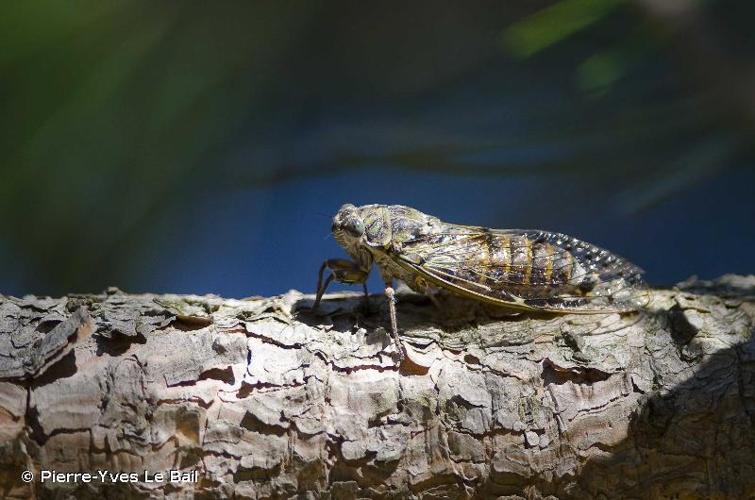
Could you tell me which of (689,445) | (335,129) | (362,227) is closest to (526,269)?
(362,227)

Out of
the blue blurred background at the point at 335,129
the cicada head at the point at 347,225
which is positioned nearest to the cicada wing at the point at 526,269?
the cicada head at the point at 347,225

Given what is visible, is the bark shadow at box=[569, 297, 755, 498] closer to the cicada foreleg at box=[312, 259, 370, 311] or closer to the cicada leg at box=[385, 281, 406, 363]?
the cicada leg at box=[385, 281, 406, 363]

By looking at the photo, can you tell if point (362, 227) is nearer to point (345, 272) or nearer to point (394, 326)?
point (345, 272)

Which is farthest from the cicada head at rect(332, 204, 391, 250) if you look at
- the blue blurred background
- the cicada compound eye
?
the blue blurred background

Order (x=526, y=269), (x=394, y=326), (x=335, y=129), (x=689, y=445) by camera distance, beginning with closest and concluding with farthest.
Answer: (x=689, y=445) → (x=394, y=326) → (x=526, y=269) → (x=335, y=129)

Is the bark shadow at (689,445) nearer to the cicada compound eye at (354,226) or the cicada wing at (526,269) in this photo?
the cicada wing at (526,269)

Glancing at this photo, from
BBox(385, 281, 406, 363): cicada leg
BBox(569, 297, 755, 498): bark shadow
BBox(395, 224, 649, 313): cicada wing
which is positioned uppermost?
BBox(395, 224, 649, 313): cicada wing

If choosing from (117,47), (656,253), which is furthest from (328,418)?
(656,253)
